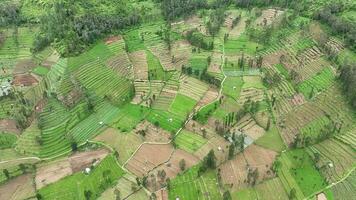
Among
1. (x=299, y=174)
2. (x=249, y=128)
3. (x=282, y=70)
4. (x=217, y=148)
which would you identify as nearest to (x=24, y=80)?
(x=217, y=148)

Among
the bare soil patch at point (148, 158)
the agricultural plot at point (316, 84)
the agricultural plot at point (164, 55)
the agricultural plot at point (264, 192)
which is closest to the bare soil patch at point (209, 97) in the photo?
the agricultural plot at point (164, 55)

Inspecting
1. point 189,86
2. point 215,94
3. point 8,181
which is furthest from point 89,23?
point 8,181

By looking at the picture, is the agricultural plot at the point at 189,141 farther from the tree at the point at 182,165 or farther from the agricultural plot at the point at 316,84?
the agricultural plot at the point at 316,84

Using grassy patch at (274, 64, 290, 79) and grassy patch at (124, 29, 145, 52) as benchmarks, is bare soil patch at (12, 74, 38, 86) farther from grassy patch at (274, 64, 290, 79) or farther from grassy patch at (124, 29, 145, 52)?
grassy patch at (274, 64, 290, 79)

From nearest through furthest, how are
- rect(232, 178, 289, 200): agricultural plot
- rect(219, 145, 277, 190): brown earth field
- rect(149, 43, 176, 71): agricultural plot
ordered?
1. rect(232, 178, 289, 200): agricultural plot
2. rect(219, 145, 277, 190): brown earth field
3. rect(149, 43, 176, 71): agricultural plot

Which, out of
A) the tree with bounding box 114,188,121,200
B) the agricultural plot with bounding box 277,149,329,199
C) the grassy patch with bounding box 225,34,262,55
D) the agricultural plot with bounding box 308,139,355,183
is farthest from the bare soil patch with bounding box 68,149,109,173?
the grassy patch with bounding box 225,34,262,55

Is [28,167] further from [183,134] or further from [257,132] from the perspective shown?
[257,132]

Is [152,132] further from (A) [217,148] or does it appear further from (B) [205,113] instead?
(A) [217,148]
